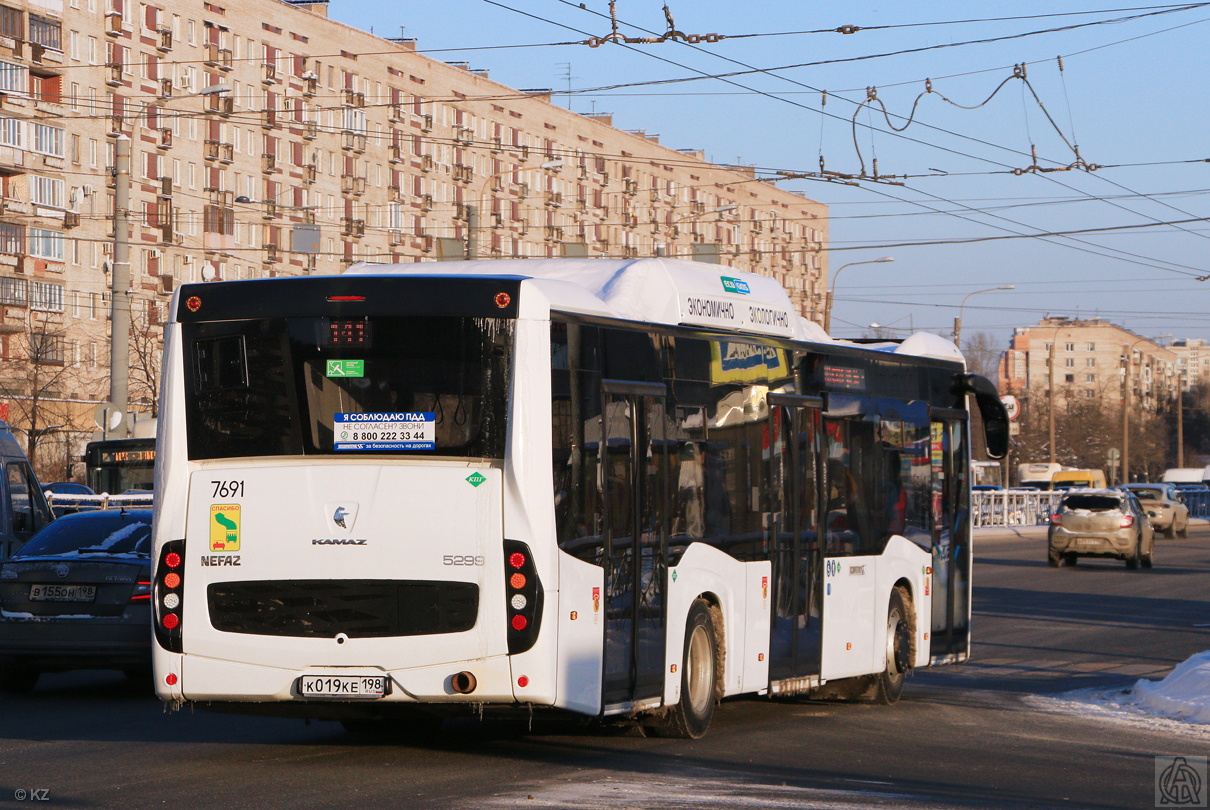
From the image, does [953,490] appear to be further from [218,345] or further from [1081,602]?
[1081,602]

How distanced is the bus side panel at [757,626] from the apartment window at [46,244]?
62.2 meters

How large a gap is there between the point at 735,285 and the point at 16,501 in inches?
334

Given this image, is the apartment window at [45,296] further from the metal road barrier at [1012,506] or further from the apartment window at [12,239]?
the metal road barrier at [1012,506]

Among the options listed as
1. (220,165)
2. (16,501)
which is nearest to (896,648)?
(16,501)

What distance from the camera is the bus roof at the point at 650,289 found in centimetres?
1048

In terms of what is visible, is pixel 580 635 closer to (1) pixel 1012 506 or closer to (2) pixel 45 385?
(1) pixel 1012 506

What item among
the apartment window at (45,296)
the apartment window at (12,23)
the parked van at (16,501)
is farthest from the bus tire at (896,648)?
the apartment window at (45,296)

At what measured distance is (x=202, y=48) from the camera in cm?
7775

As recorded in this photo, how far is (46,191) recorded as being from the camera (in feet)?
230

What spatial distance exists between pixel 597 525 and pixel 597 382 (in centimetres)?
81

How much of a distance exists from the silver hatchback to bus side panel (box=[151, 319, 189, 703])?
2874cm

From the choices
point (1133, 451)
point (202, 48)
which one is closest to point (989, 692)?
point (202, 48)

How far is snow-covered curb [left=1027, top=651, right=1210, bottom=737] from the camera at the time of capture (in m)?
12.9

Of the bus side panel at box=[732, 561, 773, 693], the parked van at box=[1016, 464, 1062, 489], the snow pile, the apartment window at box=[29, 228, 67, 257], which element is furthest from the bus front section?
the parked van at box=[1016, 464, 1062, 489]
